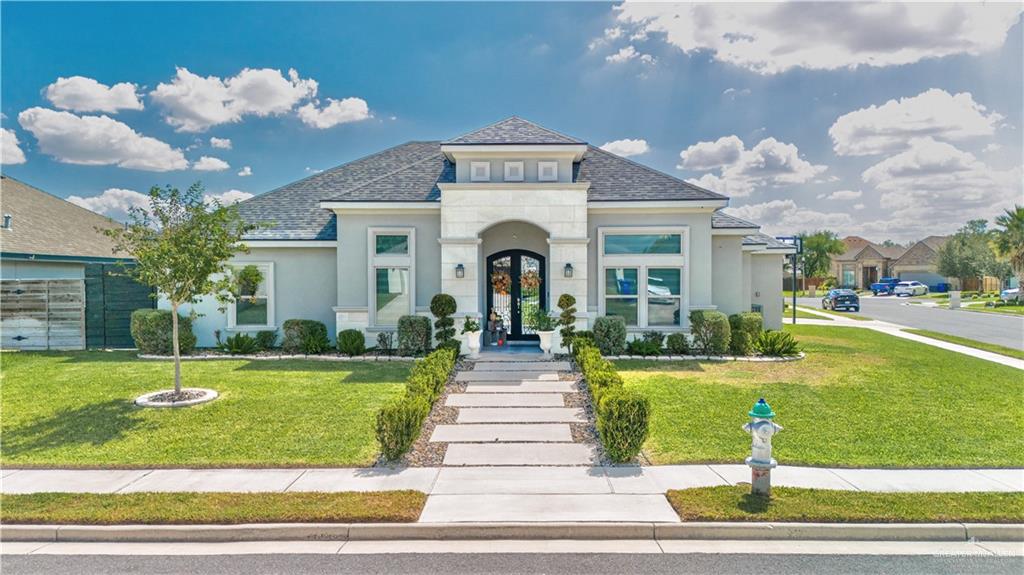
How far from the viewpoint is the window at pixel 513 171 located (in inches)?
544

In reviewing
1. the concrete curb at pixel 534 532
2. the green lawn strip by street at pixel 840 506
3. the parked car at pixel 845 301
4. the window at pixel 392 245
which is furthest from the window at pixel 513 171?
the parked car at pixel 845 301

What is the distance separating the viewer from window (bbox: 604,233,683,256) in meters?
14.5

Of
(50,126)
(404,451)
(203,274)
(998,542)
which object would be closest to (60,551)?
(404,451)

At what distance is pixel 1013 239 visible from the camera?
44156 mm

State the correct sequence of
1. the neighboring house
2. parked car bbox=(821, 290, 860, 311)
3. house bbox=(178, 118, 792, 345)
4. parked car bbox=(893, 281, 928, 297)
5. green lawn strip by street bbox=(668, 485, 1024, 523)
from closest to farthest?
1. green lawn strip by street bbox=(668, 485, 1024, 523)
2. house bbox=(178, 118, 792, 345)
3. the neighboring house
4. parked car bbox=(821, 290, 860, 311)
5. parked car bbox=(893, 281, 928, 297)

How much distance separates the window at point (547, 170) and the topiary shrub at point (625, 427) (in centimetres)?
799

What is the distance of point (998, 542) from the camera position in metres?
5.18

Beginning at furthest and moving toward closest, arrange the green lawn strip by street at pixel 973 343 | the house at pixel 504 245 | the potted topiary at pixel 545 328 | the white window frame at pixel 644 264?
the green lawn strip by street at pixel 973 343 → the white window frame at pixel 644 264 → the house at pixel 504 245 → the potted topiary at pixel 545 328

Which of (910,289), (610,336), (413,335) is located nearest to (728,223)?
(610,336)

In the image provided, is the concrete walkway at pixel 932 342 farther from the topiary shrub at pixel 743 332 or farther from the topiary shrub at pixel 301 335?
the topiary shrub at pixel 301 335

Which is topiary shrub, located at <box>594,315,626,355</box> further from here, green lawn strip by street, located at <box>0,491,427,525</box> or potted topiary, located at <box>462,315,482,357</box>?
green lawn strip by street, located at <box>0,491,427,525</box>

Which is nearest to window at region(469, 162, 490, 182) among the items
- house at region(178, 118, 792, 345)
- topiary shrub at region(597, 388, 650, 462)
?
house at region(178, 118, 792, 345)

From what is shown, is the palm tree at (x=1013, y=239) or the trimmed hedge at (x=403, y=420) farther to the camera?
the palm tree at (x=1013, y=239)

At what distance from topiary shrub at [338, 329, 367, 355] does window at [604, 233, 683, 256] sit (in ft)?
22.9
